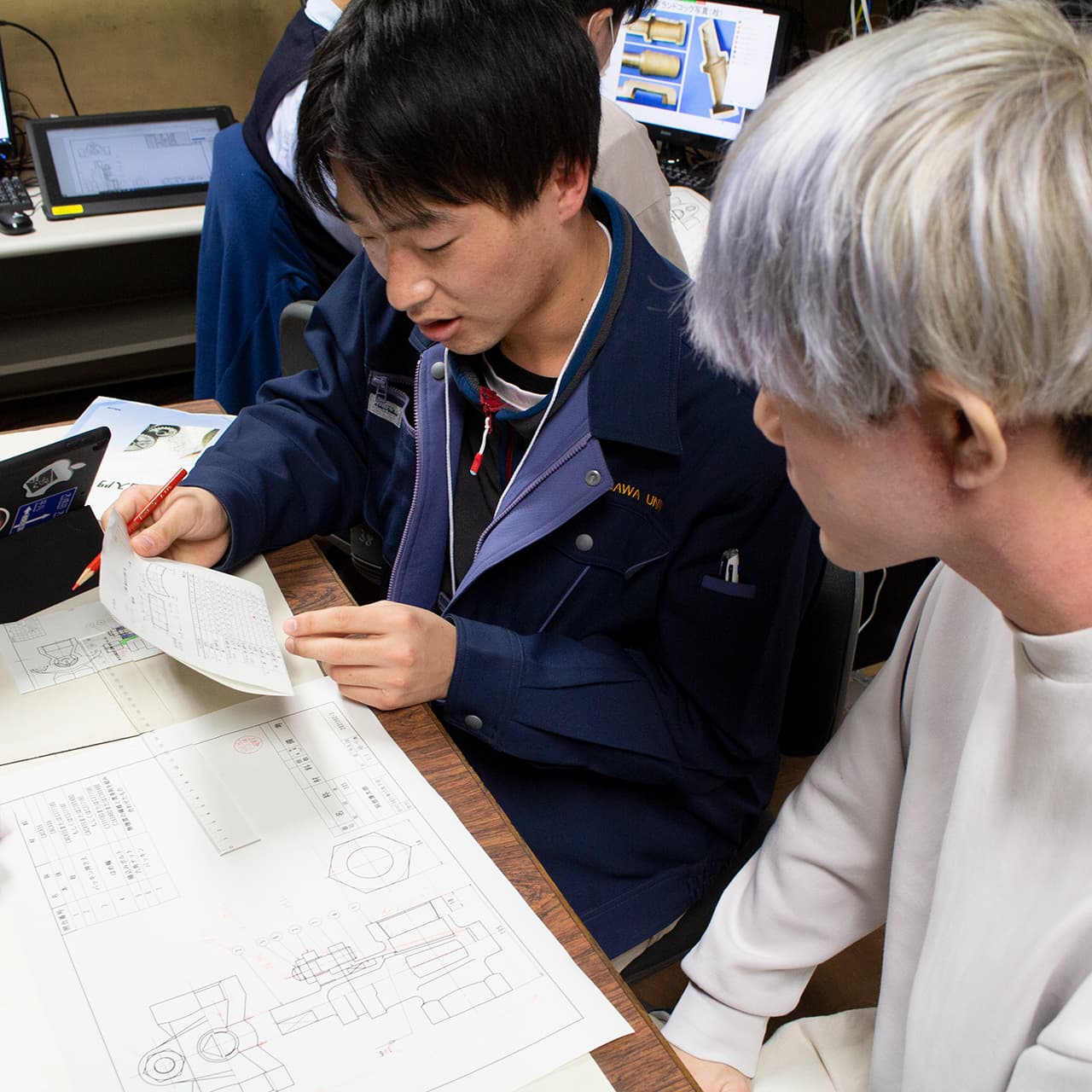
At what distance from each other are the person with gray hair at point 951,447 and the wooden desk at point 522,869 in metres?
0.20

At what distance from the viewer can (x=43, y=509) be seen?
0.96 m

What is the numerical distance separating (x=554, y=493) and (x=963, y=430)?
1.74 feet

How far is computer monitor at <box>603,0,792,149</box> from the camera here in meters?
2.62

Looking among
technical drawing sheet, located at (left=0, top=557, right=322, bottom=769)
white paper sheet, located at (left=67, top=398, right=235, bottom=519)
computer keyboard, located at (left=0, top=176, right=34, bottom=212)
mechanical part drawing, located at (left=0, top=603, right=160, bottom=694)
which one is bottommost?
computer keyboard, located at (left=0, top=176, right=34, bottom=212)

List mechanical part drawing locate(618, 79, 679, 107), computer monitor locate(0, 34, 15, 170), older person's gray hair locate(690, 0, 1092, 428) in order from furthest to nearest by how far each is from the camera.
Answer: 1. mechanical part drawing locate(618, 79, 679, 107)
2. computer monitor locate(0, 34, 15, 170)
3. older person's gray hair locate(690, 0, 1092, 428)

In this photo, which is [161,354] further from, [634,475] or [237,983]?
[237,983]

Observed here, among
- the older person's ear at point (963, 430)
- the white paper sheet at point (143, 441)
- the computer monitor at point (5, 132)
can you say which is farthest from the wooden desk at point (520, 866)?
the computer monitor at point (5, 132)

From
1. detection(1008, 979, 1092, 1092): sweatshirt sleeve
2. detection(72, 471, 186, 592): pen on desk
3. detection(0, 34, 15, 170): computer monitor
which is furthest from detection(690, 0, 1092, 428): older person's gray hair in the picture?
detection(0, 34, 15, 170): computer monitor

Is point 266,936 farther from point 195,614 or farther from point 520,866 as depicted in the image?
point 195,614

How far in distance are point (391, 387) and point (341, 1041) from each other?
770 millimetres

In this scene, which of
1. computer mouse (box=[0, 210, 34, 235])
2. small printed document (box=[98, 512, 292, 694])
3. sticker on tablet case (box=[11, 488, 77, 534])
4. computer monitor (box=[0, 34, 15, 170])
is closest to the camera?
small printed document (box=[98, 512, 292, 694])

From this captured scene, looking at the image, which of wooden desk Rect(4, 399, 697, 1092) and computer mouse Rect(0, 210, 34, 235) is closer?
wooden desk Rect(4, 399, 697, 1092)

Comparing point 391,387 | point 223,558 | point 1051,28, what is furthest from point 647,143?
point 1051,28

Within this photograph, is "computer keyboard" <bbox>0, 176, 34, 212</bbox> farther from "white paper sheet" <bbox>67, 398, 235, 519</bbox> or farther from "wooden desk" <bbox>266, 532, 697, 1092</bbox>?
"wooden desk" <bbox>266, 532, 697, 1092</bbox>
